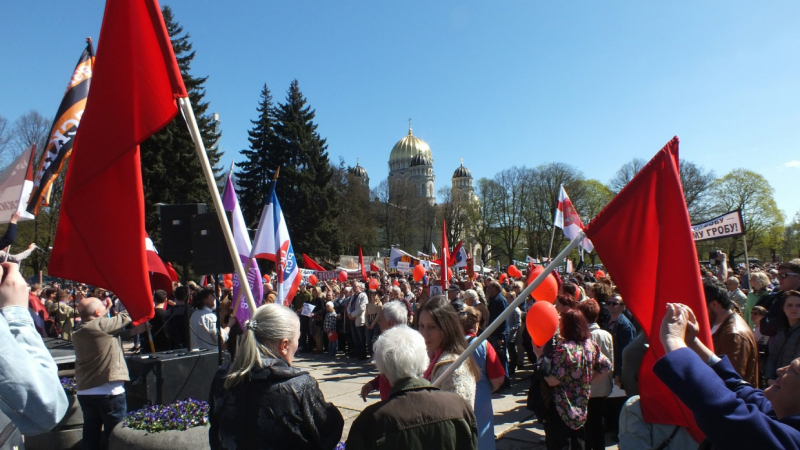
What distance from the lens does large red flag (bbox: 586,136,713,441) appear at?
104 inches

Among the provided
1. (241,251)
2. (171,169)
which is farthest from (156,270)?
(171,169)

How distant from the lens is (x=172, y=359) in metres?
5.43

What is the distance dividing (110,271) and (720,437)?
3.25 metres

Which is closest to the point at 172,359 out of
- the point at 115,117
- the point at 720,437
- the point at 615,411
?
the point at 115,117

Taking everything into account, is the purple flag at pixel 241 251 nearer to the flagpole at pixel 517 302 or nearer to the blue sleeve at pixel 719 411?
the flagpole at pixel 517 302

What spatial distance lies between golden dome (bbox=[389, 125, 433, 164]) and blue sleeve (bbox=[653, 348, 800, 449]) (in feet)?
353

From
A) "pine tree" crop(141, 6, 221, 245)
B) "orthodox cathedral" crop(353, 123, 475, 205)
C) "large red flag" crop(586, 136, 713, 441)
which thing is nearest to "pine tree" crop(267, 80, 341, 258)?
"pine tree" crop(141, 6, 221, 245)

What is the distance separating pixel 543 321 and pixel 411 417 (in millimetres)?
2637

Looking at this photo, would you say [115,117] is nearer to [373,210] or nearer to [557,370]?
[557,370]

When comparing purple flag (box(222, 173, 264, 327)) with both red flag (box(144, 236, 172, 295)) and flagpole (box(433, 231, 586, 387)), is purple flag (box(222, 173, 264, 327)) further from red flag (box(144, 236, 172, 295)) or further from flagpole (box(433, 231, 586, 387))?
flagpole (box(433, 231, 586, 387))

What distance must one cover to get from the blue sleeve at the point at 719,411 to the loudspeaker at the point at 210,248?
419 centimetres

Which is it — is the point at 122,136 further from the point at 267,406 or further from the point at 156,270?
the point at 156,270

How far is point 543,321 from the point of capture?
178 inches

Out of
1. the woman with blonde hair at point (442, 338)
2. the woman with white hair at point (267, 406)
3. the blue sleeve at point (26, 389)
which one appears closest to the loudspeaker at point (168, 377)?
the woman with blonde hair at point (442, 338)
